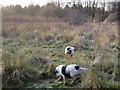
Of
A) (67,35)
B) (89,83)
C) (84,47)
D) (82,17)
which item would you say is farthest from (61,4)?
(89,83)

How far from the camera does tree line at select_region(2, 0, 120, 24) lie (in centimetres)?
568

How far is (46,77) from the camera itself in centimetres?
267

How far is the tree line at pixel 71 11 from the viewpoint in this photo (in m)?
5.68

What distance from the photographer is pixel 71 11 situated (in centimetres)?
736

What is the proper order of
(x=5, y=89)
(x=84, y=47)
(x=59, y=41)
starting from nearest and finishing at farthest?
(x=5, y=89) < (x=84, y=47) < (x=59, y=41)

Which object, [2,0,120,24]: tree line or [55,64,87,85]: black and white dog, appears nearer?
[55,64,87,85]: black and white dog

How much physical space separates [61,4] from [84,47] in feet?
9.18

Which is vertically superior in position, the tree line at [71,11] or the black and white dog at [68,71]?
the tree line at [71,11]

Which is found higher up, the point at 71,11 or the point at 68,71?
the point at 71,11

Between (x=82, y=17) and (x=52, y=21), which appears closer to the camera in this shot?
(x=52, y=21)

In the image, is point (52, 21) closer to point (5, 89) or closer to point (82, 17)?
point (82, 17)

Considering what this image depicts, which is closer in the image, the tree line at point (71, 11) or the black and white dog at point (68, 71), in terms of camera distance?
the black and white dog at point (68, 71)

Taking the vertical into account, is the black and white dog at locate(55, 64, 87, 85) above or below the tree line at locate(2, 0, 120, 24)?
below

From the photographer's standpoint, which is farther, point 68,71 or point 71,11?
point 71,11
